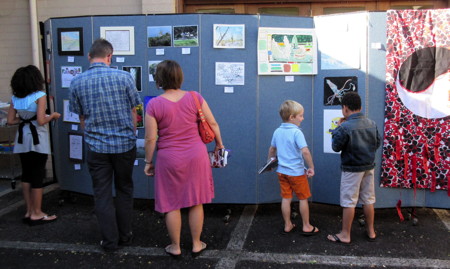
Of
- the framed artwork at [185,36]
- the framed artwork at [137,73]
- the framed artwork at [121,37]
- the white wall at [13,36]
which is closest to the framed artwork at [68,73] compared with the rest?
the framed artwork at [121,37]

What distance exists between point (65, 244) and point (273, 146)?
87.8 inches

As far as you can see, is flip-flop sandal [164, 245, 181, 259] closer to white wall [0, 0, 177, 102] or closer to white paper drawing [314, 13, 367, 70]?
white paper drawing [314, 13, 367, 70]

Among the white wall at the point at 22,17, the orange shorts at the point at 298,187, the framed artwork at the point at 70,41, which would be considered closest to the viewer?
the orange shorts at the point at 298,187

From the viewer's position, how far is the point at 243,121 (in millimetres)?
4723

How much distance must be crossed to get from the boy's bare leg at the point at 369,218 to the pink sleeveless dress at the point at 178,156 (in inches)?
61.7

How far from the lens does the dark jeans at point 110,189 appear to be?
3.75m

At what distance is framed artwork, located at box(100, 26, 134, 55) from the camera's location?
4.81 meters

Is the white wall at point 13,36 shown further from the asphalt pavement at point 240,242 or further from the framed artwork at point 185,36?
the framed artwork at point 185,36

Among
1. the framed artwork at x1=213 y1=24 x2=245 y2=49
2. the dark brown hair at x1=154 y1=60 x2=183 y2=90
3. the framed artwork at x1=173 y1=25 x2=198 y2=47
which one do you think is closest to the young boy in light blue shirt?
the framed artwork at x1=213 y1=24 x2=245 y2=49

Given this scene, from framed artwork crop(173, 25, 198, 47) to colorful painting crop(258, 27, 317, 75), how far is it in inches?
28.8

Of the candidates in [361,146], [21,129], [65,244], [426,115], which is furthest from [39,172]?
[426,115]

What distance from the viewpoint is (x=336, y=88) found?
4570 mm

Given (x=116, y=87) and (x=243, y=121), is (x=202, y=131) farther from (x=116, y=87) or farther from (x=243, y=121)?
(x=243, y=121)

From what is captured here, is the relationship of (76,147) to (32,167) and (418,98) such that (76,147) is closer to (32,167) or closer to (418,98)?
(32,167)
